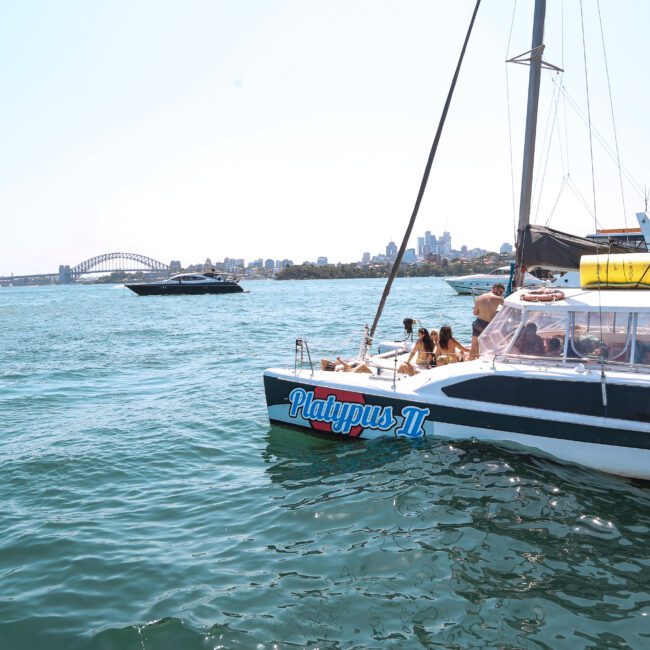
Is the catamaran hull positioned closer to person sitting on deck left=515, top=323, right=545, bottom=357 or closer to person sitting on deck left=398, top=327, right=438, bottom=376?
person sitting on deck left=515, top=323, right=545, bottom=357

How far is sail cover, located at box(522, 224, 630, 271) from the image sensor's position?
35.3ft

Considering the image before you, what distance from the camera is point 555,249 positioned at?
10.8 meters

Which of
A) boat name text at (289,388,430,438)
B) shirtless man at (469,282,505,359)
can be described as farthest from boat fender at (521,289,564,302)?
boat name text at (289,388,430,438)

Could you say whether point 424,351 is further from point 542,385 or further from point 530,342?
point 542,385

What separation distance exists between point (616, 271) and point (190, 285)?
78.2m

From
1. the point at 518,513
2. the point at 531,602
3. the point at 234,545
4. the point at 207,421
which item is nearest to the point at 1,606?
the point at 234,545

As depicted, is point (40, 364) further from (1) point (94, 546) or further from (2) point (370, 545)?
(2) point (370, 545)

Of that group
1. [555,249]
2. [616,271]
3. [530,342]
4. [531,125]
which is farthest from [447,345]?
[531,125]

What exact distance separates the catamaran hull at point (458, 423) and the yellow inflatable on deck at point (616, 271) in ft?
7.14

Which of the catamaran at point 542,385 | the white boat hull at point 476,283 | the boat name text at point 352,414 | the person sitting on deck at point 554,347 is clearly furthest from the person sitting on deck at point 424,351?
the white boat hull at point 476,283

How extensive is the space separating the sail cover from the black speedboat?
2966 inches

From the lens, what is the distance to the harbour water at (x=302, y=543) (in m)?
5.29

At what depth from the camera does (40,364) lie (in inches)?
874

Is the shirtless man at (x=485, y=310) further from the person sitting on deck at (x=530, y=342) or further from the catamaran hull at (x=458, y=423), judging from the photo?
the catamaran hull at (x=458, y=423)
